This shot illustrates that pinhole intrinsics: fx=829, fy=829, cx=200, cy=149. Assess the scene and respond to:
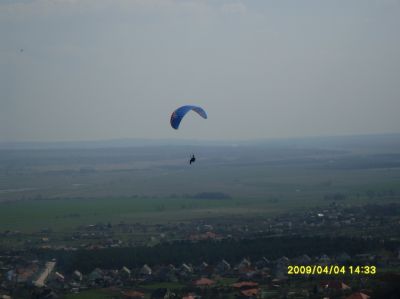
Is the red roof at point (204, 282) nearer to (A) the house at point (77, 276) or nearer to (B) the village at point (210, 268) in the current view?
(B) the village at point (210, 268)

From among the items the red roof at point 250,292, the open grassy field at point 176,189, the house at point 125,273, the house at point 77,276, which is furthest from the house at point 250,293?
the open grassy field at point 176,189

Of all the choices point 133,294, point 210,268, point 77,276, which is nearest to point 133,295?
point 133,294

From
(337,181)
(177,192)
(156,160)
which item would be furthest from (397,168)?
(156,160)

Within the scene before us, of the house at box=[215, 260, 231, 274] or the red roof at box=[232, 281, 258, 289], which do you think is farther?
the house at box=[215, 260, 231, 274]

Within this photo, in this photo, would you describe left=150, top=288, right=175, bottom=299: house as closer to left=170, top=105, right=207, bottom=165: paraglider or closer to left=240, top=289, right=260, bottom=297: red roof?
left=240, top=289, right=260, bottom=297: red roof

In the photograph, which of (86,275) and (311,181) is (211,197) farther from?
(86,275)

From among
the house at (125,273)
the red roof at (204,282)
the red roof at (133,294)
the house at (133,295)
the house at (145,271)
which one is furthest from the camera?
the house at (145,271)
